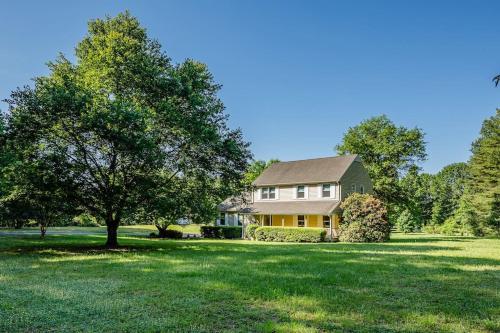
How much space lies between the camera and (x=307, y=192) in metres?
36.8

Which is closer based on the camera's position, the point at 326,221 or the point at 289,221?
the point at 326,221

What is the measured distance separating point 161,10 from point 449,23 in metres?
12.4

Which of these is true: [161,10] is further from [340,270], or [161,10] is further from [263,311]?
[263,311]

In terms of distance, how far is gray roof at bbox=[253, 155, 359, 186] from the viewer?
1414 inches

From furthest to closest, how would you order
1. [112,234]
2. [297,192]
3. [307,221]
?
[297,192]
[307,221]
[112,234]

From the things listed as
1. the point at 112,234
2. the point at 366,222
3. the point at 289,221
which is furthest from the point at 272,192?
the point at 112,234

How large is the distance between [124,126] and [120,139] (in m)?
0.68

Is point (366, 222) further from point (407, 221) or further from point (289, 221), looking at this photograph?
point (407, 221)

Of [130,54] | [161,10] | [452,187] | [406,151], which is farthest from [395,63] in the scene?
[452,187]

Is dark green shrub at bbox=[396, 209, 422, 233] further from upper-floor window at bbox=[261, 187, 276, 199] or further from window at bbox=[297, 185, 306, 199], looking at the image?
upper-floor window at bbox=[261, 187, 276, 199]

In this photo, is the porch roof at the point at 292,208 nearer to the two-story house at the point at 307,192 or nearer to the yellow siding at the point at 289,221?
the two-story house at the point at 307,192

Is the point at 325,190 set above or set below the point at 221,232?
above

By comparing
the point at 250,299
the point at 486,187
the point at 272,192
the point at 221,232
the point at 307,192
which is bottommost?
the point at 221,232

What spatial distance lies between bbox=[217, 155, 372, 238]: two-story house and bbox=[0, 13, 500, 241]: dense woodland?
11576mm
